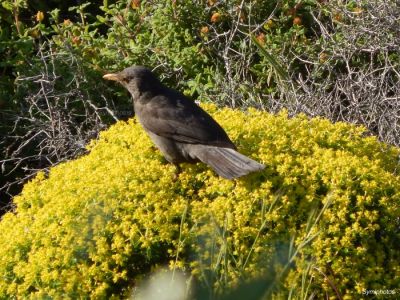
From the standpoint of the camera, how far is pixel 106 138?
496 centimetres

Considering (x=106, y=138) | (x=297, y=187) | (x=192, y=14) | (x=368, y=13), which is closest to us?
(x=297, y=187)

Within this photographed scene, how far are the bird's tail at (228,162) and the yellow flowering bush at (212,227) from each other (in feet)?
0.20

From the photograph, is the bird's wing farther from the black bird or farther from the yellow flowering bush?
the yellow flowering bush

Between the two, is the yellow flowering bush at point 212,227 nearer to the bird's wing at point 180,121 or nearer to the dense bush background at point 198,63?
the bird's wing at point 180,121

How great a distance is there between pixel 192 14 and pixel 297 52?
0.98 m

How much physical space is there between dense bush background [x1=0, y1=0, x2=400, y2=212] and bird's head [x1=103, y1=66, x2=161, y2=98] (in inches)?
35.0

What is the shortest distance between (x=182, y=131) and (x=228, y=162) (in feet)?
2.08

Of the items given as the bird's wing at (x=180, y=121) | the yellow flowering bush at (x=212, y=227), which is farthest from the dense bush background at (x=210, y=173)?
the bird's wing at (x=180, y=121)

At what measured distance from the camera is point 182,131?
4648 millimetres

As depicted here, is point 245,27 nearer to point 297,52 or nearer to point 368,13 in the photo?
point 297,52

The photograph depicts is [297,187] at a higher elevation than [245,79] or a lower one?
higher

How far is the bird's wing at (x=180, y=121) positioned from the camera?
443cm

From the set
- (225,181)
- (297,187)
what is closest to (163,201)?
(225,181)

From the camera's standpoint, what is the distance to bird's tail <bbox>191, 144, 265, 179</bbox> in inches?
158
